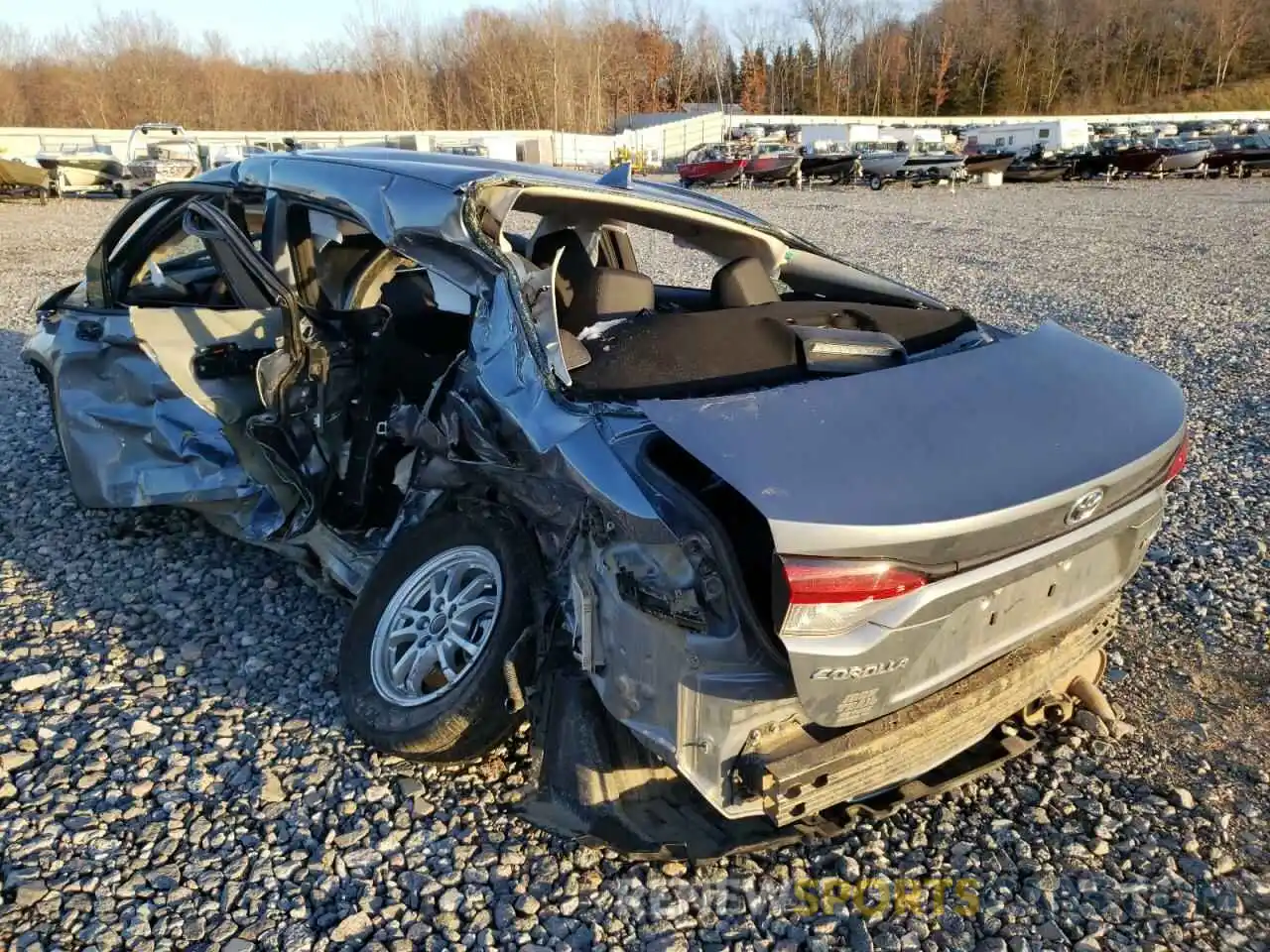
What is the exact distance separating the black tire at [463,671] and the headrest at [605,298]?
70 cm

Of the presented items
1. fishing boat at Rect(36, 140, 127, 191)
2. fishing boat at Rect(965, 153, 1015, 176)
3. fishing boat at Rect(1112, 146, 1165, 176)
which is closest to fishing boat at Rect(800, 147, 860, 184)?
fishing boat at Rect(965, 153, 1015, 176)

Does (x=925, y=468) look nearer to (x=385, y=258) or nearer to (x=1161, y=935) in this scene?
(x=1161, y=935)

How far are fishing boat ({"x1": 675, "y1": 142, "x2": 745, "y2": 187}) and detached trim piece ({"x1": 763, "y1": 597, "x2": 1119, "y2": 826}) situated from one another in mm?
32867

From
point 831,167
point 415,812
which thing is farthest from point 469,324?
point 831,167

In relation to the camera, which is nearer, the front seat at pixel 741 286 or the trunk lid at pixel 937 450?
the trunk lid at pixel 937 450

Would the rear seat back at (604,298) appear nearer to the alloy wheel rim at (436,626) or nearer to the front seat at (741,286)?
the front seat at (741,286)

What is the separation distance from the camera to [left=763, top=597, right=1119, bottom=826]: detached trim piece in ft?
7.16

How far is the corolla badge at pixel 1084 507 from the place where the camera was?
2.22 metres

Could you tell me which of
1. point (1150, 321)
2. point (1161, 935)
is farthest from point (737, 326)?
point (1150, 321)

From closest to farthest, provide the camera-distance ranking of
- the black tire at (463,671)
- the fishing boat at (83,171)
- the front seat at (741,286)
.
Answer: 1. the black tire at (463,671)
2. the front seat at (741,286)
3. the fishing boat at (83,171)

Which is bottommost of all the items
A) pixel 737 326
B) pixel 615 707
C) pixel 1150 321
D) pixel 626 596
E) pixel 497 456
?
pixel 1150 321

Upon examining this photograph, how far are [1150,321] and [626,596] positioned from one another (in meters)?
9.78

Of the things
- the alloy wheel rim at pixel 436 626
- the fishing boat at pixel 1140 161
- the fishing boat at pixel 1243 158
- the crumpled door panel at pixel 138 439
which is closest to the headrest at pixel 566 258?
the alloy wheel rim at pixel 436 626

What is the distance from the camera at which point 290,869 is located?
2.53 metres
